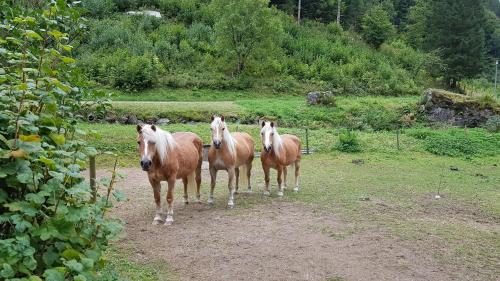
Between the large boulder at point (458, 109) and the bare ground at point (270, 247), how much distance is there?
14576 mm

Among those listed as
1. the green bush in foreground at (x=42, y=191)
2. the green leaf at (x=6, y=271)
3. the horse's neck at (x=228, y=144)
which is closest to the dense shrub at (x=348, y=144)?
the horse's neck at (x=228, y=144)

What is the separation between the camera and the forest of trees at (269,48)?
2536 centimetres

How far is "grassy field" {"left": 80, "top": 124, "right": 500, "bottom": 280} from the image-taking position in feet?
24.4

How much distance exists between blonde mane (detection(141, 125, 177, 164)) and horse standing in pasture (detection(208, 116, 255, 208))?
938 millimetres

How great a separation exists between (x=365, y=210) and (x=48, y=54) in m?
7.52

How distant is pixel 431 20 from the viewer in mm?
39562

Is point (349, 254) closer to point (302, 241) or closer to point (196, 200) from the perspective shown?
point (302, 241)

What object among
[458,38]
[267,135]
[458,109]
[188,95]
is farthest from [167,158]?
[458,38]

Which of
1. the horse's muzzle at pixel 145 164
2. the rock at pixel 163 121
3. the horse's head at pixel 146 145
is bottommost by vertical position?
the rock at pixel 163 121

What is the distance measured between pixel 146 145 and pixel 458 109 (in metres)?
18.2

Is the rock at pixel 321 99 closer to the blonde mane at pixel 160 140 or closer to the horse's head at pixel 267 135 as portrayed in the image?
the horse's head at pixel 267 135

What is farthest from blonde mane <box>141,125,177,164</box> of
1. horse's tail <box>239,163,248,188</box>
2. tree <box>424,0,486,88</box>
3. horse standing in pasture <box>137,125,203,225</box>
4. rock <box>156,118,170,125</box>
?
tree <box>424,0,486,88</box>

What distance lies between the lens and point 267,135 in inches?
378

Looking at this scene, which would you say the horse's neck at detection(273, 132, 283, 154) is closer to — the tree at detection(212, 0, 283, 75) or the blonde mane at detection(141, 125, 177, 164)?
the blonde mane at detection(141, 125, 177, 164)
